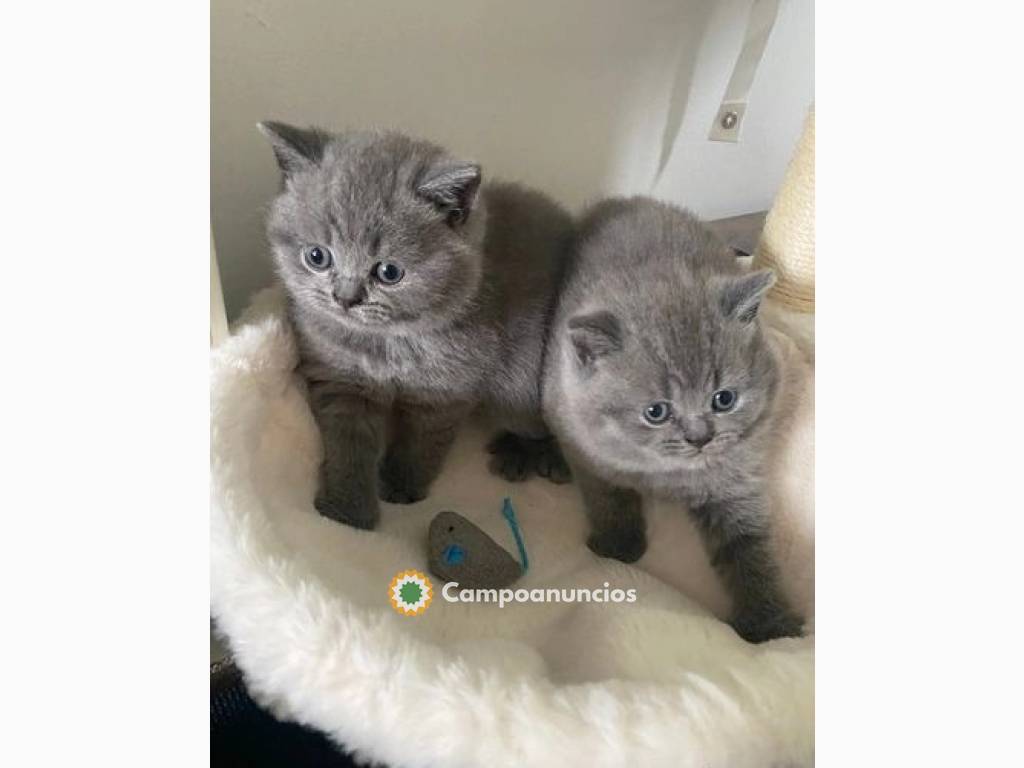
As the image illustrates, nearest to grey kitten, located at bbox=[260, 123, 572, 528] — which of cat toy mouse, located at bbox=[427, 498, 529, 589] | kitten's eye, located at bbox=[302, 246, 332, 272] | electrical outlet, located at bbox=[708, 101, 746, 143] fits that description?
kitten's eye, located at bbox=[302, 246, 332, 272]

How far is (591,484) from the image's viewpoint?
47.4 inches

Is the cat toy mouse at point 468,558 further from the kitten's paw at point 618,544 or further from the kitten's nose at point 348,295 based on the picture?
the kitten's nose at point 348,295

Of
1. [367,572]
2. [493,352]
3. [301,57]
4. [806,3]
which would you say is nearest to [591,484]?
[493,352]

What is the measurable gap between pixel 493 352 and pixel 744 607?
1.74 ft

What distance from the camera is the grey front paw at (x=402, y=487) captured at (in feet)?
4.11

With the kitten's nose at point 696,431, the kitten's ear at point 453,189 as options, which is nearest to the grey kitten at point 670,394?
the kitten's nose at point 696,431

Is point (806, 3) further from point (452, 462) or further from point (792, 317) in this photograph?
point (452, 462)

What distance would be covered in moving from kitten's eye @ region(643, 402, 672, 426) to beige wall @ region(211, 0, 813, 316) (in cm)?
71

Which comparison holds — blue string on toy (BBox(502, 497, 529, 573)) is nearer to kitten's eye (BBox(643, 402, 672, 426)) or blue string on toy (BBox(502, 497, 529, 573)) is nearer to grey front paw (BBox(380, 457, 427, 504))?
grey front paw (BBox(380, 457, 427, 504))

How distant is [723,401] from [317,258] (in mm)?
594

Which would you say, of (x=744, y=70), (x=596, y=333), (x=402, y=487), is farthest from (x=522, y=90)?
(x=402, y=487)

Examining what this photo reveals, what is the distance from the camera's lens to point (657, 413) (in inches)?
41.4

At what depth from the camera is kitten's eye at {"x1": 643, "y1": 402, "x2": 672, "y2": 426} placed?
3.43 feet

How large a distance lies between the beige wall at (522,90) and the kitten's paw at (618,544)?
739mm
